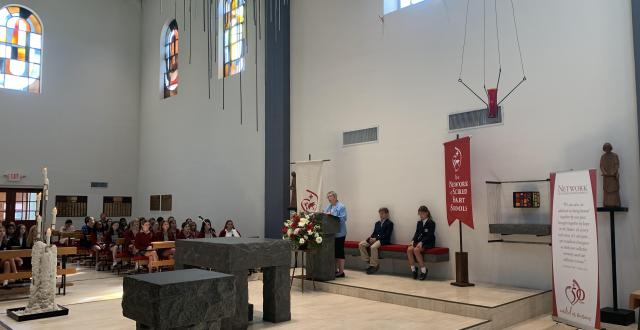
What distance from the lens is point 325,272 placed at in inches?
334

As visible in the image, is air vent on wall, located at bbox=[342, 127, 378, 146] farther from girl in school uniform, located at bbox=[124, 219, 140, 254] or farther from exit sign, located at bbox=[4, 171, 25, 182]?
exit sign, located at bbox=[4, 171, 25, 182]

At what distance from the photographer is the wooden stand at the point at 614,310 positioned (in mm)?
6340

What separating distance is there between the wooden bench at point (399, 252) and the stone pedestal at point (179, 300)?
192 inches

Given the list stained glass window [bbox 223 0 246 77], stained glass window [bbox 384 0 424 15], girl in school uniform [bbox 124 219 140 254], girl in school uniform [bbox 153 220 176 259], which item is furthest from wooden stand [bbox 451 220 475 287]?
stained glass window [bbox 223 0 246 77]

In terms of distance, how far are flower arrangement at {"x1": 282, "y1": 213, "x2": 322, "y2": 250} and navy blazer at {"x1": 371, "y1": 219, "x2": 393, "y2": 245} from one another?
1.72 m

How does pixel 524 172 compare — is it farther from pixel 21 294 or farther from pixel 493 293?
pixel 21 294

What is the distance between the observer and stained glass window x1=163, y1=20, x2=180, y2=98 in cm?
1584

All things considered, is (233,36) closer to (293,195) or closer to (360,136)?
(293,195)

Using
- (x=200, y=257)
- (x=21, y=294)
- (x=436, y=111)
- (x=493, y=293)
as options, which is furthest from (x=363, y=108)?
(x=21, y=294)

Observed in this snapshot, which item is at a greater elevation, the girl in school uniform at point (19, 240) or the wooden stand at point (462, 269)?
the girl in school uniform at point (19, 240)

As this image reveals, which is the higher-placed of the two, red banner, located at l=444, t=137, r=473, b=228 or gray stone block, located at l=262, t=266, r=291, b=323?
red banner, located at l=444, t=137, r=473, b=228

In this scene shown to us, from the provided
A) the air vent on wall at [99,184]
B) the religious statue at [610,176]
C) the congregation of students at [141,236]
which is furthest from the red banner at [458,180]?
the air vent on wall at [99,184]

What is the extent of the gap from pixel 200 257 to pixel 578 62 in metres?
5.89

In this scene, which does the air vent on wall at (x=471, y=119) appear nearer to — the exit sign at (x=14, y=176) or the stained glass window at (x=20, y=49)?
the exit sign at (x=14, y=176)
